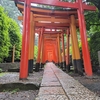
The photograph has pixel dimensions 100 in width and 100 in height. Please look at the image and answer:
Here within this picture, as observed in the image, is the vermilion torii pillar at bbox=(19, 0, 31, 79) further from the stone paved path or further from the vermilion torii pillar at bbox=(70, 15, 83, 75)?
the vermilion torii pillar at bbox=(70, 15, 83, 75)

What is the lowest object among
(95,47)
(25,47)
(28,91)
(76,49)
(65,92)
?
(28,91)

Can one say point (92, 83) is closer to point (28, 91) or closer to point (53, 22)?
point (28, 91)

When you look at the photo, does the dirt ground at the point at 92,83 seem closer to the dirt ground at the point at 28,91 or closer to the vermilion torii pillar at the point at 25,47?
the dirt ground at the point at 28,91

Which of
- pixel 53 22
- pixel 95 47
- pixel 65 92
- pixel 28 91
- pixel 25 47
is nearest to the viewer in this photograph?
pixel 65 92

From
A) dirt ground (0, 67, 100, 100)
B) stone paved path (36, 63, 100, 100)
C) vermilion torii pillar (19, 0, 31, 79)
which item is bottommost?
dirt ground (0, 67, 100, 100)

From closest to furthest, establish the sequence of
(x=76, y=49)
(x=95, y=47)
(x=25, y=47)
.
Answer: (x=25, y=47), (x=76, y=49), (x=95, y=47)

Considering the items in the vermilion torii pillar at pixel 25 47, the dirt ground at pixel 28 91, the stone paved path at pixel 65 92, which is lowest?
the dirt ground at pixel 28 91

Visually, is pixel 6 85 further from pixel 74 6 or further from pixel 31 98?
pixel 74 6

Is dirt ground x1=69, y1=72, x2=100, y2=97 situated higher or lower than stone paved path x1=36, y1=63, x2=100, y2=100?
lower

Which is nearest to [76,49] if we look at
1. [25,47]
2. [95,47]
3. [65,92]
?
[95,47]

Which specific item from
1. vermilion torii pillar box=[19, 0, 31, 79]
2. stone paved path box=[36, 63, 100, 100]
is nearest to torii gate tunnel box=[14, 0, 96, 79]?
vermilion torii pillar box=[19, 0, 31, 79]

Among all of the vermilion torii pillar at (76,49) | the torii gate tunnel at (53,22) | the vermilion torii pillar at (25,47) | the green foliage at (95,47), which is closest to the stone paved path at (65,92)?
the vermilion torii pillar at (25,47)

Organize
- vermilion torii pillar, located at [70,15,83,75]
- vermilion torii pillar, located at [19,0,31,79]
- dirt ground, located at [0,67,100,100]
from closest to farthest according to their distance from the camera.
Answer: dirt ground, located at [0,67,100,100]
vermilion torii pillar, located at [19,0,31,79]
vermilion torii pillar, located at [70,15,83,75]

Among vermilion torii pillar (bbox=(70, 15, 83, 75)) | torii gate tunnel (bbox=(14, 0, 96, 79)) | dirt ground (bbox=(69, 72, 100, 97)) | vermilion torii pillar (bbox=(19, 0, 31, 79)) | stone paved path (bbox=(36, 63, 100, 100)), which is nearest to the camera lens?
stone paved path (bbox=(36, 63, 100, 100))
